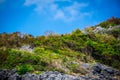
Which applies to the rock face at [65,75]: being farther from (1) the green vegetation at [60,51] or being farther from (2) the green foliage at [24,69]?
(1) the green vegetation at [60,51]

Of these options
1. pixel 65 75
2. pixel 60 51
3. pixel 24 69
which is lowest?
pixel 65 75

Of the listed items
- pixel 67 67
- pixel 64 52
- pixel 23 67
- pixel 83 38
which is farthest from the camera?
pixel 83 38

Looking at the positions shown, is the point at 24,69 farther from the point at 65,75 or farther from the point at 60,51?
the point at 60,51

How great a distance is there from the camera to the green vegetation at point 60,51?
60.6 feet

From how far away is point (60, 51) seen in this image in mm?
22156

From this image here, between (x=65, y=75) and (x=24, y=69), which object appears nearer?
(x=65, y=75)

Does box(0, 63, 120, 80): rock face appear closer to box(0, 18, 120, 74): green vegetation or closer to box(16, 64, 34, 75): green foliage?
box(16, 64, 34, 75): green foliage

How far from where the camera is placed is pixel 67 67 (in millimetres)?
18766

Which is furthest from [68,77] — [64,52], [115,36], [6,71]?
[115,36]

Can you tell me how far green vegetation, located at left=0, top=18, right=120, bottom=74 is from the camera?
18.5 m

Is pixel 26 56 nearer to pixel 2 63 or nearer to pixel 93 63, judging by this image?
pixel 2 63

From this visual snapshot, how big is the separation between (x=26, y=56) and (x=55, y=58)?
203 cm

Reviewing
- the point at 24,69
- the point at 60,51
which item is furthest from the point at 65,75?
the point at 60,51

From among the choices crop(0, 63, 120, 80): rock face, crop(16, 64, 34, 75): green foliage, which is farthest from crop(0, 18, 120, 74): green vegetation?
crop(0, 63, 120, 80): rock face
